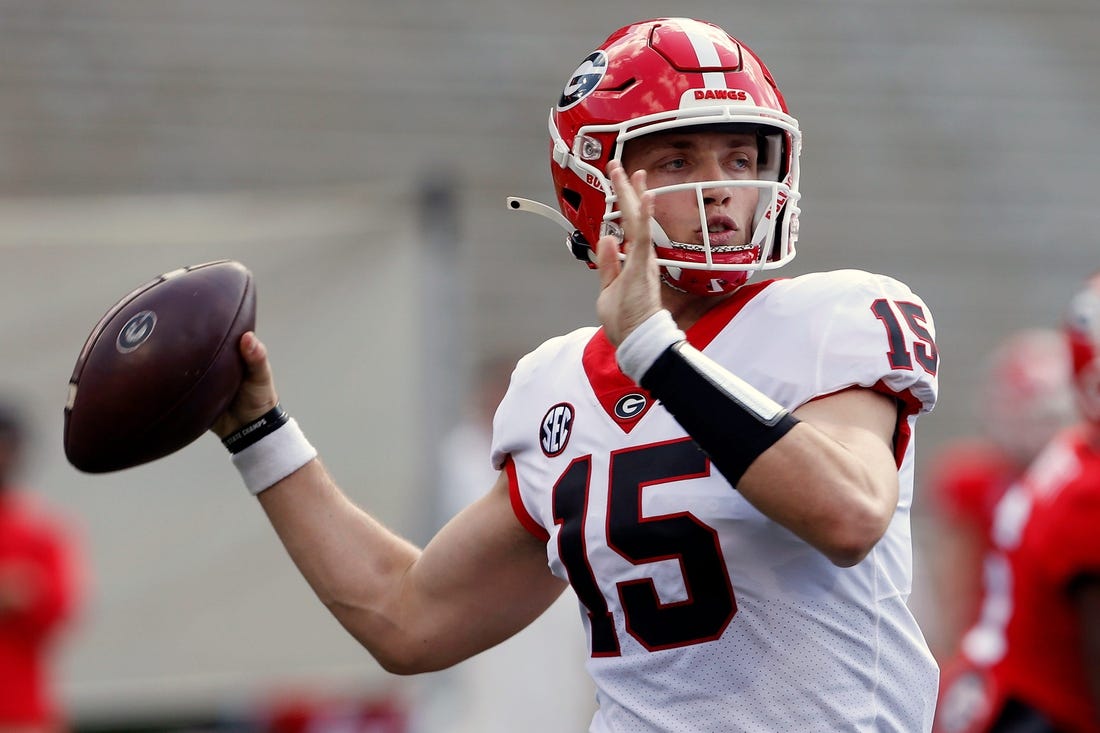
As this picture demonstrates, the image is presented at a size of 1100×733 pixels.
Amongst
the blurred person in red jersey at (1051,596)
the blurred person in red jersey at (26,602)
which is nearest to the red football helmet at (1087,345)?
the blurred person in red jersey at (1051,596)

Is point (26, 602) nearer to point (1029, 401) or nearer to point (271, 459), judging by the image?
point (271, 459)

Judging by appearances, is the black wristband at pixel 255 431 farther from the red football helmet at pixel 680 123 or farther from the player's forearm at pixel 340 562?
the red football helmet at pixel 680 123

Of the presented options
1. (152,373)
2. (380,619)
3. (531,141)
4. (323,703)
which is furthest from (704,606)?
(531,141)

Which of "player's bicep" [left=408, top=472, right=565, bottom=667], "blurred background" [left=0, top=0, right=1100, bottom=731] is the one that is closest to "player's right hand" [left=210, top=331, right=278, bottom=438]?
"player's bicep" [left=408, top=472, right=565, bottom=667]

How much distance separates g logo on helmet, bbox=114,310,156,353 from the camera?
253cm

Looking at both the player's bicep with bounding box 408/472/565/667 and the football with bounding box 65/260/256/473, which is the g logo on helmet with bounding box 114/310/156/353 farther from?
the player's bicep with bounding box 408/472/565/667

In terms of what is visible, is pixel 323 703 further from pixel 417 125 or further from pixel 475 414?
pixel 417 125

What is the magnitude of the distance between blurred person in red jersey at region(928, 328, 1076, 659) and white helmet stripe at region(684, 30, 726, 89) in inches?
168

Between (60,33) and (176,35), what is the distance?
0.63 m

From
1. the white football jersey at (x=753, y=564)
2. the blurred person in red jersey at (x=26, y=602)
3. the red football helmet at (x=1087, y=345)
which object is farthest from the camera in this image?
the blurred person in red jersey at (x=26, y=602)

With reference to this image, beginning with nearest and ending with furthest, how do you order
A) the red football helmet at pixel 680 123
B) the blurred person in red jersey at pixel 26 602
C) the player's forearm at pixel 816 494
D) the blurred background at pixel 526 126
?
the player's forearm at pixel 816 494
the red football helmet at pixel 680 123
the blurred person in red jersey at pixel 26 602
the blurred background at pixel 526 126

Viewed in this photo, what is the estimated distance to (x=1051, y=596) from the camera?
387 centimetres

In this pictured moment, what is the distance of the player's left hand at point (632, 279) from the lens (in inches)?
81.4

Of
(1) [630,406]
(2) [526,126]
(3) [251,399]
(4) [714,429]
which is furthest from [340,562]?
(2) [526,126]
